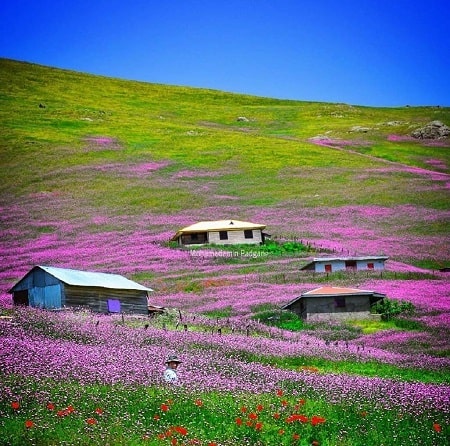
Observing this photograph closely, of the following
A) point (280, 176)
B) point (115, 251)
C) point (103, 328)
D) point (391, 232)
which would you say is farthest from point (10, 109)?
point (103, 328)

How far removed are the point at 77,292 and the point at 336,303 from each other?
1761 centimetres

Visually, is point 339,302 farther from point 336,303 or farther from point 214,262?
point 214,262

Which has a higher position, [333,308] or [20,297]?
[20,297]

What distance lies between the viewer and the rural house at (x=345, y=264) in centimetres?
6136

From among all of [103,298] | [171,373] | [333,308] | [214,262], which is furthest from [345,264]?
[171,373]

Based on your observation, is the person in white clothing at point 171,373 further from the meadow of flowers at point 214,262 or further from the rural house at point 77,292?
the rural house at point 77,292

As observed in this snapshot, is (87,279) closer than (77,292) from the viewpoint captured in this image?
No

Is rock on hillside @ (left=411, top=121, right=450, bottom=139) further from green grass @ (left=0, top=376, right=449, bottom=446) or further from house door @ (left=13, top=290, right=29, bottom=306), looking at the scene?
green grass @ (left=0, top=376, right=449, bottom=446)

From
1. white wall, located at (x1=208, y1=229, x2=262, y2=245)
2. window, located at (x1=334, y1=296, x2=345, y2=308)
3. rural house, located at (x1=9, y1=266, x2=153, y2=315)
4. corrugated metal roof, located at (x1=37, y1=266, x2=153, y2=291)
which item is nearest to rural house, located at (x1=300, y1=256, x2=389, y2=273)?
window, located at (x1=334, y1=296, x2=345, y2=308)

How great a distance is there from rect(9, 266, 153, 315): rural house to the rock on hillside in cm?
10719

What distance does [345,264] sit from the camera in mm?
62281

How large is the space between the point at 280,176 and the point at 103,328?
82751mm

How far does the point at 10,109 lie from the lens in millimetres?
145000

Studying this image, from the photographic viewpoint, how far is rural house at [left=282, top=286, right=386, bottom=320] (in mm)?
45719
